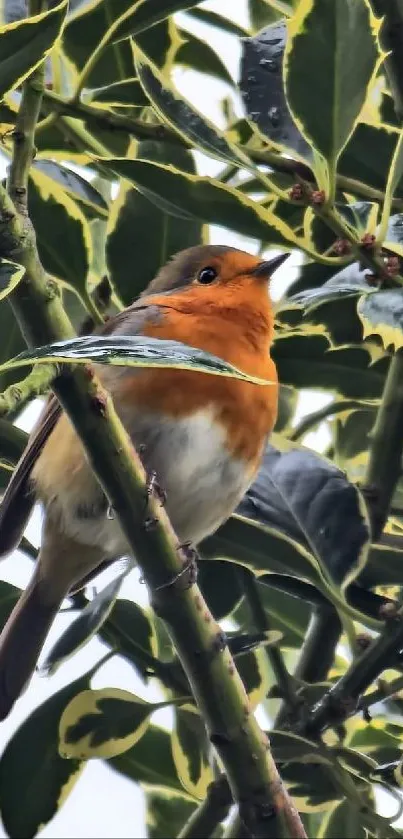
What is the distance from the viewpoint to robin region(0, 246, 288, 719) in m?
1.39

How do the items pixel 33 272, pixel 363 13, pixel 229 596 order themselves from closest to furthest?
pixel 33 272 → pixel 363 13 → pixel 229 596

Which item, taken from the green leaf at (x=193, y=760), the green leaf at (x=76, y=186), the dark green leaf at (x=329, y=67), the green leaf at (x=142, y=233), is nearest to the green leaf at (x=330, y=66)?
the dark green leaf at (x=329, y=67)

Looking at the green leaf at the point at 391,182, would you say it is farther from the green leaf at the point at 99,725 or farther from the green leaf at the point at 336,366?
the green leaf at the point at 99,725

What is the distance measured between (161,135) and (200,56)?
1.00 ft

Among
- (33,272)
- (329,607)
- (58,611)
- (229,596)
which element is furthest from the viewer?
(58,611)

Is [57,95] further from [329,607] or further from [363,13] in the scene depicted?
[329,607]

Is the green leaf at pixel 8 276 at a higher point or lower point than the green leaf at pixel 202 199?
lower

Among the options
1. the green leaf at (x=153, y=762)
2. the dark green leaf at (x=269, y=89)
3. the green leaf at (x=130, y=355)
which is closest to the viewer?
the green leaf at (x=130, y=355)

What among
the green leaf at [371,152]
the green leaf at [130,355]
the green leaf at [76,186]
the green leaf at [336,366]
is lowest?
the green leaf at [130,355]

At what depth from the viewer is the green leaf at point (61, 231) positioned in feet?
4.29

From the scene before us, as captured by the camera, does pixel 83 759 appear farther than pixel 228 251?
No

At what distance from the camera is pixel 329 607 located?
1.22 metres

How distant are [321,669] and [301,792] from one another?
0.50 ft

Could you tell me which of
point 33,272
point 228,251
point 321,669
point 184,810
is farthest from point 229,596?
point 33,272
